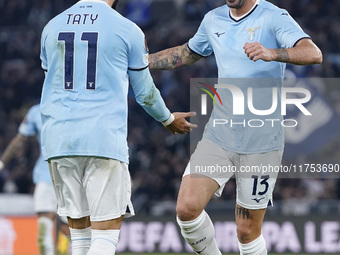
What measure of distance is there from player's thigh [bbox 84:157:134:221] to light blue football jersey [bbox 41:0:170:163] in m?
0.08

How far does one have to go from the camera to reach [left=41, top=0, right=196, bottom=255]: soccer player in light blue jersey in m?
5.05

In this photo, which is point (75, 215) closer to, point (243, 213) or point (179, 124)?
point (179, 124)

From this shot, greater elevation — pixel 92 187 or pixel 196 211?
pixel 92 187

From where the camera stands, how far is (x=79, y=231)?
5.37 meters

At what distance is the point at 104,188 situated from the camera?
5074mm

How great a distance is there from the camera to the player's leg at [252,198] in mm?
6121

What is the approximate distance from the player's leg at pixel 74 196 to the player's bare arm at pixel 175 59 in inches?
72.3

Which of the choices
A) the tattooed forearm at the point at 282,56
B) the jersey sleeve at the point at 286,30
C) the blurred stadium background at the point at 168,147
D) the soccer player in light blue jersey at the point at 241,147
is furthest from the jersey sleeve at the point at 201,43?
the blurred stadium background at the point at 168,147

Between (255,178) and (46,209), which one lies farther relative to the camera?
(46,209)

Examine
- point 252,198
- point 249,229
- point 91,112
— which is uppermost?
point 91,112

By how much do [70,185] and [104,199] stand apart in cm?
27

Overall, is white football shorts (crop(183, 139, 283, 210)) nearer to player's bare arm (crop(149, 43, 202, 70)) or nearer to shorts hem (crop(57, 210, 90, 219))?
player's bare arm (crop(149, 43, 202, 70))

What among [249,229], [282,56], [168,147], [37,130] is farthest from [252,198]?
[168,147]

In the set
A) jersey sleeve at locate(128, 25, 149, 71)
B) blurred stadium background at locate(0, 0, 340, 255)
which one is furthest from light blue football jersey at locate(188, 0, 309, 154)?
blurred stadium background at locate(0, 0, 340, 255)
